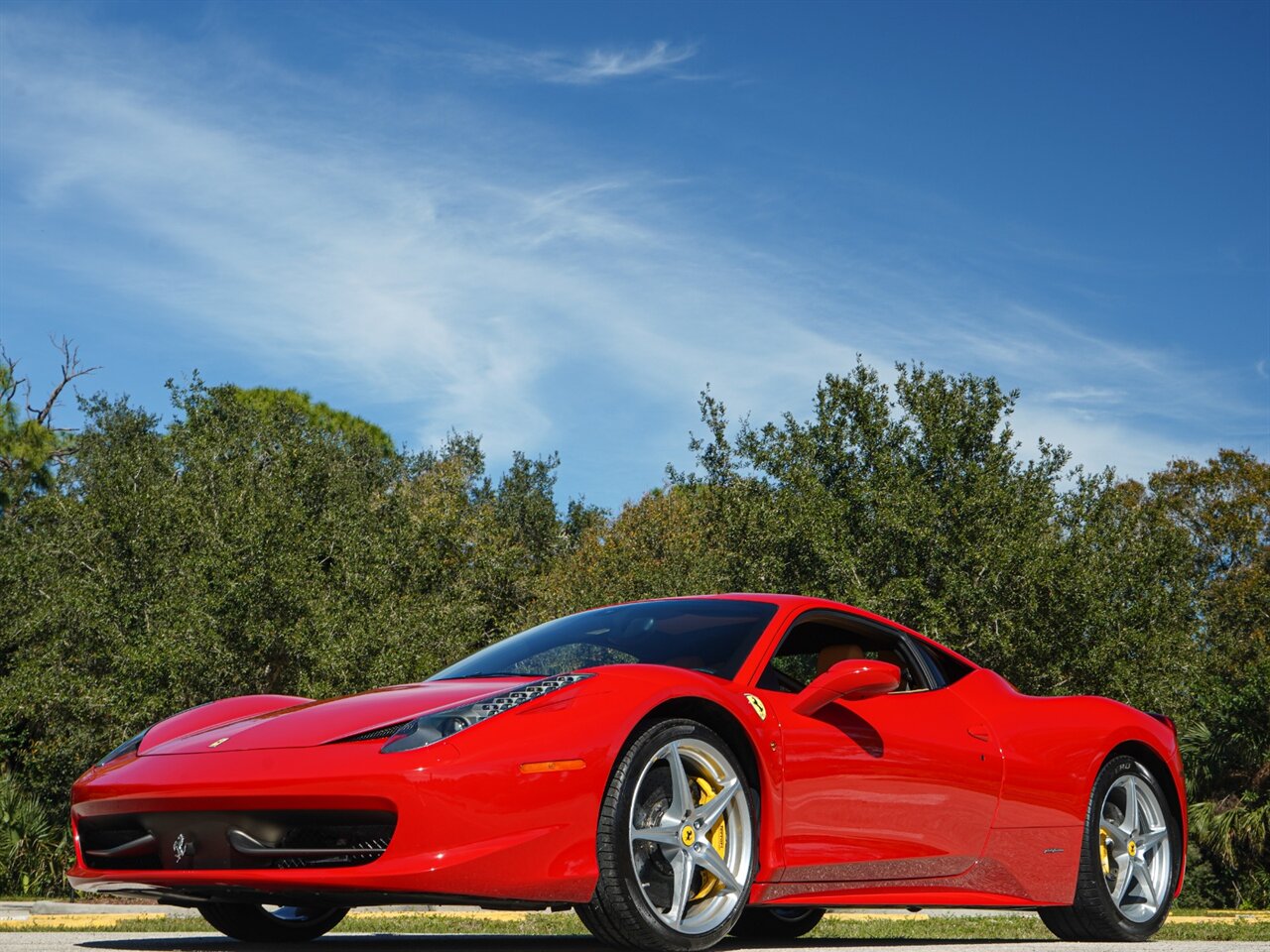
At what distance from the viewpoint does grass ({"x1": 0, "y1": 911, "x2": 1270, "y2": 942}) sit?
25.3 ft

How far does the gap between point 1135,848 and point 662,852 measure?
128 inches

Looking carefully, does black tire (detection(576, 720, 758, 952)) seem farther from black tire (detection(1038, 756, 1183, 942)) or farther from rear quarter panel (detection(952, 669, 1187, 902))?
black tire (detection(1038, 756, 1183, 942))

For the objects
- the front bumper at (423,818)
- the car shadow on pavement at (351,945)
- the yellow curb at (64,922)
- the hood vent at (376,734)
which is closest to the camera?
the front bumper at (423,818)

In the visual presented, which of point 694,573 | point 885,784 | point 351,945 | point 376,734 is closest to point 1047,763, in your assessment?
point 885,784

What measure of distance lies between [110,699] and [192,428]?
7.78m

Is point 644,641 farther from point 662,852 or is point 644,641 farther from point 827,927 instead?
point 827,927

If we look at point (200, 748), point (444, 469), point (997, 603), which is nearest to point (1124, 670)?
point (997, 603)

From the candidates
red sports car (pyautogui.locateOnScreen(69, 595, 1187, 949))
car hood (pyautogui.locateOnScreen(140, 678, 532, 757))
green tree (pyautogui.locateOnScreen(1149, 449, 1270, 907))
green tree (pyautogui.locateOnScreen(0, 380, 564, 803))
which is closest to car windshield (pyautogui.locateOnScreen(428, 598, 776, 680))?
red sports car (pyautogui.locateOnScreen(69, 595, 1187, 949))

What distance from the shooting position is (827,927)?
8859mm

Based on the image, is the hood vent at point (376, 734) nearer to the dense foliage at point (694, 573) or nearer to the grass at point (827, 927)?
the grass at point (827, 927)

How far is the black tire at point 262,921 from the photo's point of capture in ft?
19.1

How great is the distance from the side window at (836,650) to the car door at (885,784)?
0.03 metres

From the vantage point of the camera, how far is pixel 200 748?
4738mm

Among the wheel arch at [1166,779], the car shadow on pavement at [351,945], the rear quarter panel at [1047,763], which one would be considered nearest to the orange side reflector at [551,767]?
the car shadow on pavement at [351,945]
